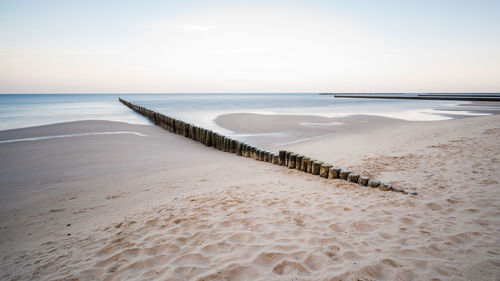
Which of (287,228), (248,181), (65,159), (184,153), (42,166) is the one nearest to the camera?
(287,228)

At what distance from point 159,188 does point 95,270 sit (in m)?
2.63

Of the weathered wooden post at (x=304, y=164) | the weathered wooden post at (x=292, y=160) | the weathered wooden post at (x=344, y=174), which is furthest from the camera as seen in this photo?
the weathered wooden post at (x=292, y=160)

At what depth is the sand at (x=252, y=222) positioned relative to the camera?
94.2 inches

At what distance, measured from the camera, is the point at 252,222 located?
328 cm

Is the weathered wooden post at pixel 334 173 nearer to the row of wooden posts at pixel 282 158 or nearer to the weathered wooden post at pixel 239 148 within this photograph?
the row of wooden posts at pixel 282 158

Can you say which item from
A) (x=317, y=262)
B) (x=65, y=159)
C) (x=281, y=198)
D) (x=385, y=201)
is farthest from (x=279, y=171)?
(x=65, y=159)

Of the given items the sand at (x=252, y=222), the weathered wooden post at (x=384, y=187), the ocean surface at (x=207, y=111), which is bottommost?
the sand at (x=252, y=222)

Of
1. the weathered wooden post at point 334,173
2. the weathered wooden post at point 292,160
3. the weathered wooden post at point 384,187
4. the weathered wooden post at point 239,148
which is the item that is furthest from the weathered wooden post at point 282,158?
the weathered wooden post at point 384,187

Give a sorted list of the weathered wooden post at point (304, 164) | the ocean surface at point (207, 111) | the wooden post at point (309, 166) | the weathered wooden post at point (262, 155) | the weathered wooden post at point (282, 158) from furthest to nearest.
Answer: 1. the ocean surface at point (207, 111)
2. the weathered wooden post at point (262, 155)
3. the weathered wooden post at point (282, 158)
4. the weathered wooden post at point (304, 164)
5. the wooden post at point (309, 166)

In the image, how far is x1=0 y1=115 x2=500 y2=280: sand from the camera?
2393 mm

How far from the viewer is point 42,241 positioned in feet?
10.8

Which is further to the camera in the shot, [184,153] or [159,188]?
[184,153]

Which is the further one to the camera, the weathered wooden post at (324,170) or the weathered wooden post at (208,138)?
the weathered wooden post at (208,138)

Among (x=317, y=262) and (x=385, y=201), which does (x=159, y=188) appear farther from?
(x=385, y=201)
